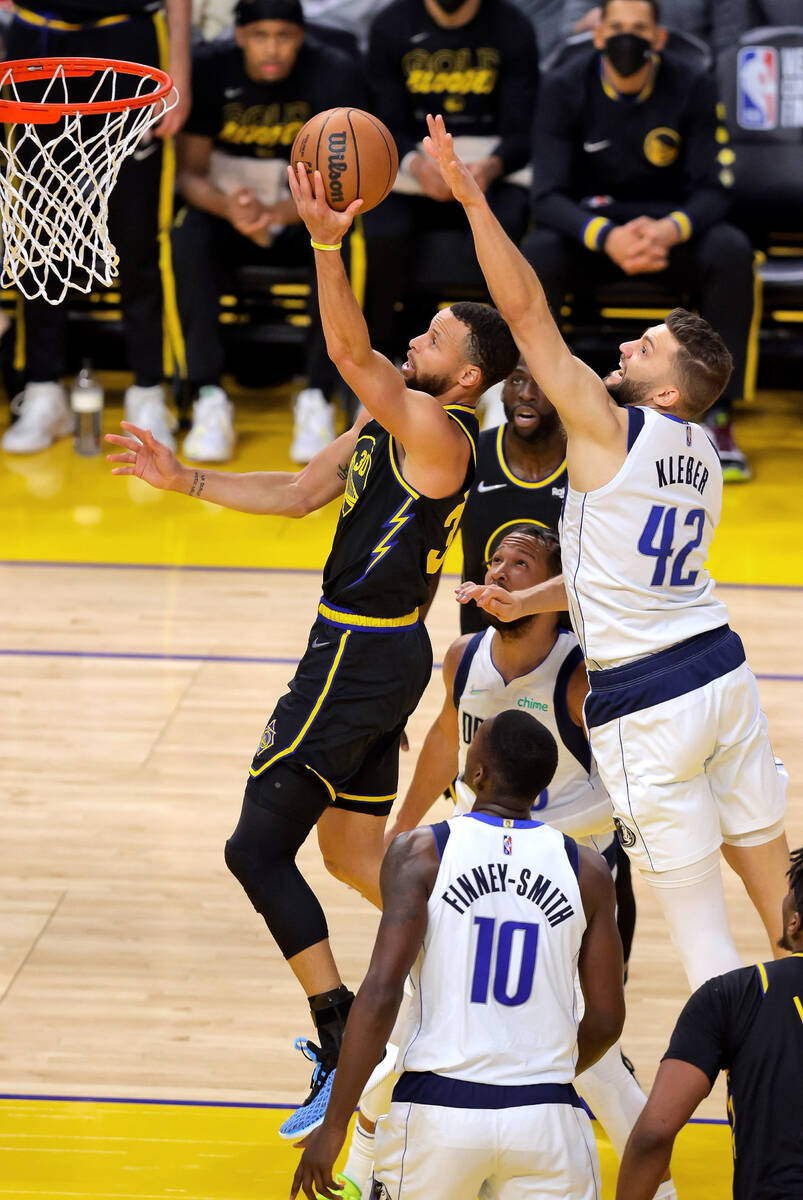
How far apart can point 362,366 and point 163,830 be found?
230 centimetres

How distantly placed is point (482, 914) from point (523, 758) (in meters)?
0.31

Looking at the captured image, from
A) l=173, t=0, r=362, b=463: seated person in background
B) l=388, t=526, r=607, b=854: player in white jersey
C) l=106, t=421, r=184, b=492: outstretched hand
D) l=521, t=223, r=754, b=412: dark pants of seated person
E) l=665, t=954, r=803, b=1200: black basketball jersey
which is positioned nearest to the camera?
l=665, t=954, r=803, b=1200: black basketball jersey

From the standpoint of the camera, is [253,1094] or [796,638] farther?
[796,638]

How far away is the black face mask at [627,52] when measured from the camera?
8.58 metres

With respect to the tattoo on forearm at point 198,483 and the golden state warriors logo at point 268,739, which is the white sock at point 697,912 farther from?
the tattoo on forearm at point 198,483

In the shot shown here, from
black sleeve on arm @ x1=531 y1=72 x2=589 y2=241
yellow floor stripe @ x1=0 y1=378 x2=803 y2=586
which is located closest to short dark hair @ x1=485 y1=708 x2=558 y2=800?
Result: yellow floor stripe @ x1=0 y1=378 x2=803 y2=586

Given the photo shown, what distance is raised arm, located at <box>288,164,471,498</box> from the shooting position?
11.6 ft

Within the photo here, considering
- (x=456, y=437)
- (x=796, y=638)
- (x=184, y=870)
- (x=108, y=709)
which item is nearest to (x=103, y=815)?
(x=184, y=870)

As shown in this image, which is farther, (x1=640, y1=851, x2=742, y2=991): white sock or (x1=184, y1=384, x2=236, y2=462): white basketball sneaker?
(x1=184, y1=384, x2=236, y2=462): white basketball sneaker

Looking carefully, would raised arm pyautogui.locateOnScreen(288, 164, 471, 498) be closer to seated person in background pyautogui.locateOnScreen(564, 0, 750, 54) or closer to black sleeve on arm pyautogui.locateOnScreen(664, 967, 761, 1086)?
black sleeve on arm pyautogui.locateOnScreen(664, 967, 761, 1086)

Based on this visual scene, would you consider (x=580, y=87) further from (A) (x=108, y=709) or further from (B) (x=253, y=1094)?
(B) (x=253, y=1094)

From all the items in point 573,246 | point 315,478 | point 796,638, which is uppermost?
point 315,478

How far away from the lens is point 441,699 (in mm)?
6445

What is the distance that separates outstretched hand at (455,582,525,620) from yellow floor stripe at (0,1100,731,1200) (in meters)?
1.36
